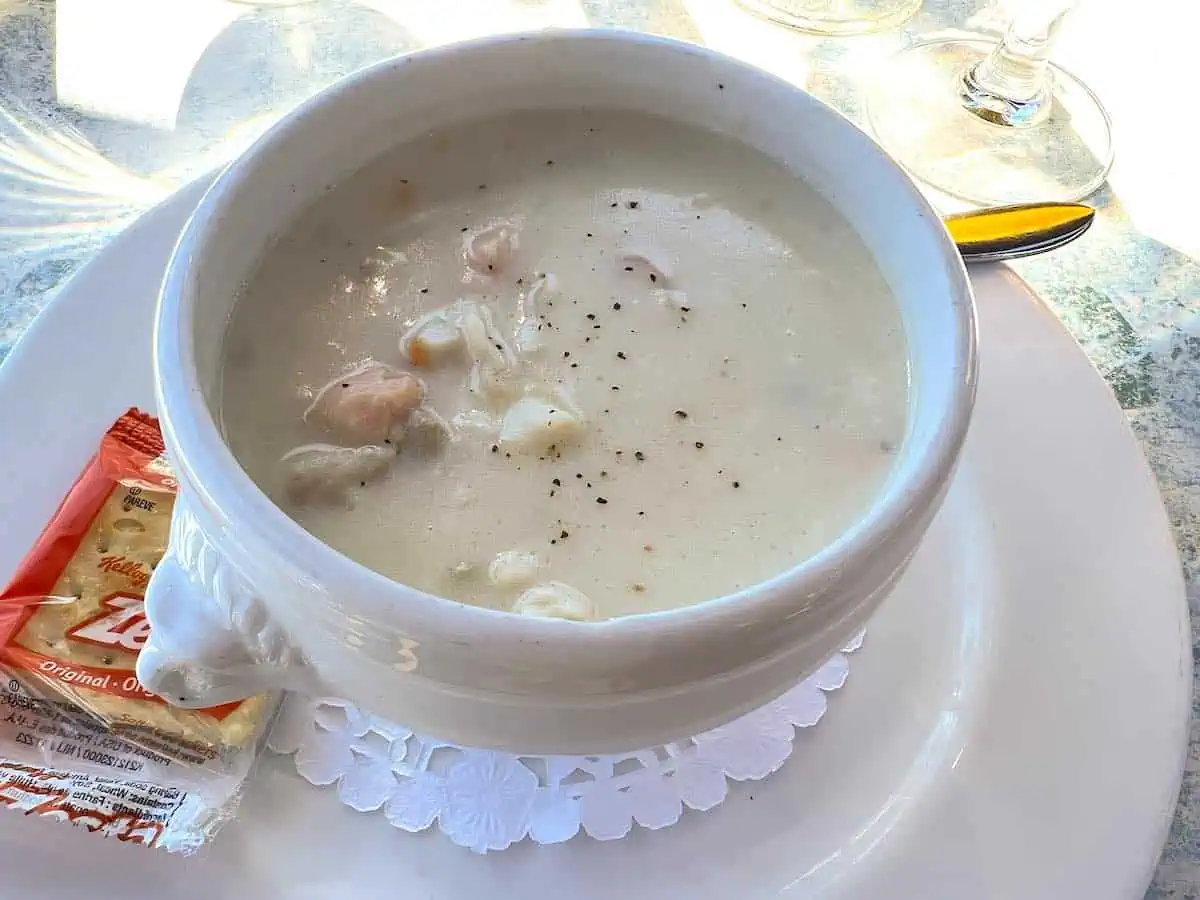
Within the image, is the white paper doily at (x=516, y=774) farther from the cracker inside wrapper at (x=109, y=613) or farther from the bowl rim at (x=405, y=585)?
the bowl rim at (x=405, y=585)

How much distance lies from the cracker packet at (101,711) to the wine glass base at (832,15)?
1.24 m

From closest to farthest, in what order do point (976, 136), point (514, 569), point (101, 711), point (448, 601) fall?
point (448, 601) < point (514, 569) < point (101, 711) < point (976, 136)

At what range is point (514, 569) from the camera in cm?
69

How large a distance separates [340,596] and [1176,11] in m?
1.80

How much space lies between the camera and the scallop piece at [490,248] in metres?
0.87

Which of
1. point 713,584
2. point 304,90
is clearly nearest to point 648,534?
point 713,584

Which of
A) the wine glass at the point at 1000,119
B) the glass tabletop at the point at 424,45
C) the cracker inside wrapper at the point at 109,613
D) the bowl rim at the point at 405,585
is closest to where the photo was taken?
the bowl rim at the point at 405,585

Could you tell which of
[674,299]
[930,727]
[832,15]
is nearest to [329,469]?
[674,299]

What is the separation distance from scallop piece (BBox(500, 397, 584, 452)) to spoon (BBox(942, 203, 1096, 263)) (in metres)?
0.58

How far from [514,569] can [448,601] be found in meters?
0.11

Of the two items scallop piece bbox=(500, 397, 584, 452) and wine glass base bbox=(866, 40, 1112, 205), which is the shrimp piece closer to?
scallop piece bbox=(500, 397, 584, 452)

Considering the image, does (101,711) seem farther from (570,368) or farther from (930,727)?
(930,727)

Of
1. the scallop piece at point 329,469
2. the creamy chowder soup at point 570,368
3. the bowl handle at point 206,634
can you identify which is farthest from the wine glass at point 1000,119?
the bowl handle at point 206,634

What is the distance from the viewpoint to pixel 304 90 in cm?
156
